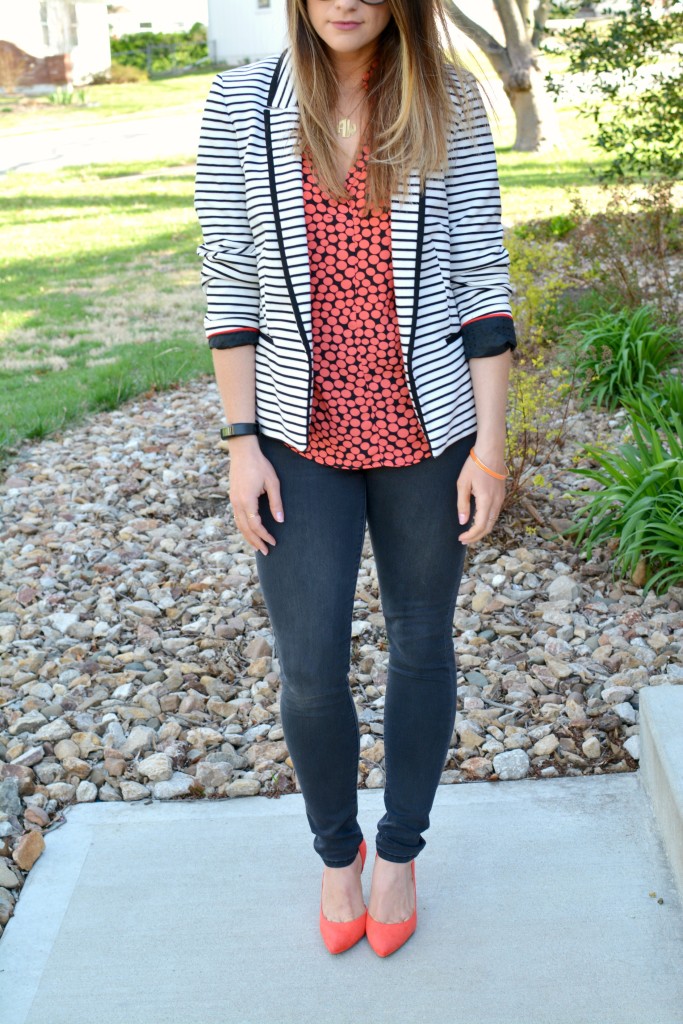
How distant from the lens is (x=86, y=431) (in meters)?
5.35

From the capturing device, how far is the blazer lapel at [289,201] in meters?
1.74

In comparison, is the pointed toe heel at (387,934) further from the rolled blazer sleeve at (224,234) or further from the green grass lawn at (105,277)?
the green grass lawn at (105,277)

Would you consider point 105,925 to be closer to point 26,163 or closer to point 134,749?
point 134,749

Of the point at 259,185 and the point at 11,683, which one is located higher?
the point at 259,185

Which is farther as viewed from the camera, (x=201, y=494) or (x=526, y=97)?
(x=526, y=97)

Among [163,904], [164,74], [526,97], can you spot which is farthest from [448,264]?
[164,74]

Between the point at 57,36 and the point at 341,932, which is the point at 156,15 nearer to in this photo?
the point at 57,36

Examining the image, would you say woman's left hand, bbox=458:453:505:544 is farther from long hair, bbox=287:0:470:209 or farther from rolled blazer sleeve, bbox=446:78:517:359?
long hair, bbox=287:0:470:209

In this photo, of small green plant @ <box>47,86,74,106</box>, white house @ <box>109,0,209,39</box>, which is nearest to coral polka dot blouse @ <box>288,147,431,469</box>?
small green plant @ <box>47,86,74,106</box>

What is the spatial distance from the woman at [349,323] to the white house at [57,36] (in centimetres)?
3062

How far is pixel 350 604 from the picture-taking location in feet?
6.16

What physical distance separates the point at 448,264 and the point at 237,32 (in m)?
35.6

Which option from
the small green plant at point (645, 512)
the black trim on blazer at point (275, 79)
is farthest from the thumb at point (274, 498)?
the small green plant at point (645, 512)

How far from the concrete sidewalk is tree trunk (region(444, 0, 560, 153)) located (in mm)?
8756
